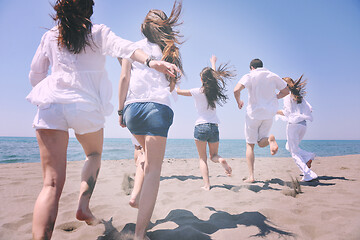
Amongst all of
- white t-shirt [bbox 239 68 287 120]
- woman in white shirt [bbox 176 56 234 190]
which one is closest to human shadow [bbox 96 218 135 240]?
woman in white shirt [bbox 176 56 234 190]

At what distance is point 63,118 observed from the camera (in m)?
1.37

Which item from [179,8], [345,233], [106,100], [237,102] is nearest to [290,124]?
[237,102]

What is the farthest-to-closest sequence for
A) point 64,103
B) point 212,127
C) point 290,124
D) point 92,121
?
point 290,124 → point 212,127 → point 92,121 → point 64,103

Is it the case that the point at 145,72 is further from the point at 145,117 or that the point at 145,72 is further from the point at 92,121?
the point at 92,121

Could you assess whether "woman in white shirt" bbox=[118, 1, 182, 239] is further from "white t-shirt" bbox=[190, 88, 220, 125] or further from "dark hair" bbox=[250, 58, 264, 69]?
"dark hair" bbox=[250, 58, 264, 69]

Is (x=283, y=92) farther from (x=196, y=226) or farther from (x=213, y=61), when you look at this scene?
(x=196, y=226)

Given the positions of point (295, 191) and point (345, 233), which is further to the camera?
point (295, 191)

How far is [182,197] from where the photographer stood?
2.95 m

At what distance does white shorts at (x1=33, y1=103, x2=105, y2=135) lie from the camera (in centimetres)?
133

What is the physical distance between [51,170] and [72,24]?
104 centimetres

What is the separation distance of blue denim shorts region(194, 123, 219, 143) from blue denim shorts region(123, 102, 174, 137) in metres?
1.95

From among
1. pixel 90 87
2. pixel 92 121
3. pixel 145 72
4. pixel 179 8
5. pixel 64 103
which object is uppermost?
pixel 179 8

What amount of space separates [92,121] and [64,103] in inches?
8.6

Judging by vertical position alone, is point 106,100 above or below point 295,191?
above
